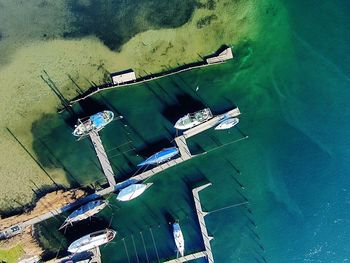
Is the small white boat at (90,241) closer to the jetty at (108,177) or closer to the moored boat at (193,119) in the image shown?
the jetty at (108,177)

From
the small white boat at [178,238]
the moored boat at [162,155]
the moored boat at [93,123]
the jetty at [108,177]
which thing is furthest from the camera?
the small white boat at [178,238]

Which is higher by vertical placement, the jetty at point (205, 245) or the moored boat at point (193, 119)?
the moored boat at point (193, 119)

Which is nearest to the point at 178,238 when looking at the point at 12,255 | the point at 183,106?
the point at 183,106

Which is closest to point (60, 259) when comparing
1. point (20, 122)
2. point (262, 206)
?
point (20, 122)

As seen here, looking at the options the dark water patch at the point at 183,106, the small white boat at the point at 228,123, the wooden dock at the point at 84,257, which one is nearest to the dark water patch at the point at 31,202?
the wooden dock at the point at 84,257

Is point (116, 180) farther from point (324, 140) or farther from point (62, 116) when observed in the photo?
point (324, 140)

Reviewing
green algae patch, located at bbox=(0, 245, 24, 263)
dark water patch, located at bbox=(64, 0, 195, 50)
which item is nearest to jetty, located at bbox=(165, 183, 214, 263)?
green algae patch, located at bbox=(0, 245, 24, 263)
